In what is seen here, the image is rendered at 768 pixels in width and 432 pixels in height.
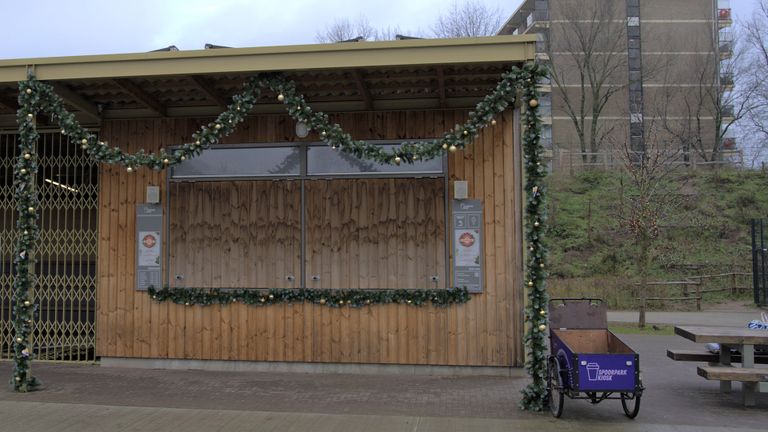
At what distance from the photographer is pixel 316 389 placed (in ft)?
25.5

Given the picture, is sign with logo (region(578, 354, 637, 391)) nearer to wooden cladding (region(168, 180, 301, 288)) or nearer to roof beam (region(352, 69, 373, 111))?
roof beam (region(352, 69, 373, 111))

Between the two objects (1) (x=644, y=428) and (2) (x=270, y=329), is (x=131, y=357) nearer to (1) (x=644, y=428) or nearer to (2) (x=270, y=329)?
(2) (x=270, y=329)

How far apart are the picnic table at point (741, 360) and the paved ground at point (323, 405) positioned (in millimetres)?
277

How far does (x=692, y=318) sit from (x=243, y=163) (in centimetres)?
1300

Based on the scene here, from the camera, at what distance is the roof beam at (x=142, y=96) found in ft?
26.1

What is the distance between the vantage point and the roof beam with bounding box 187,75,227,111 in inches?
309

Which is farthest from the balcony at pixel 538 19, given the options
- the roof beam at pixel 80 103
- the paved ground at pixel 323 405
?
the roof beam at pixel 80 103

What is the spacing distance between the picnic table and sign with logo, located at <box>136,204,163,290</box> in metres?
7.01

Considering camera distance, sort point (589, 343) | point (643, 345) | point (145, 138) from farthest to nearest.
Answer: point (643, 345) < point (145, 138) < point (589, 343)

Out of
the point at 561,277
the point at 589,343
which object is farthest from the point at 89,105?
the point at 561,277

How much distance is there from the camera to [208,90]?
26.9 ft

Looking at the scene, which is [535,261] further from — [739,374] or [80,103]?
[80,103]

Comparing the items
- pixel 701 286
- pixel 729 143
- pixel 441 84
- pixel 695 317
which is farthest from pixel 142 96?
pixel 729 143

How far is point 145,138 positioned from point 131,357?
316 centimetres
